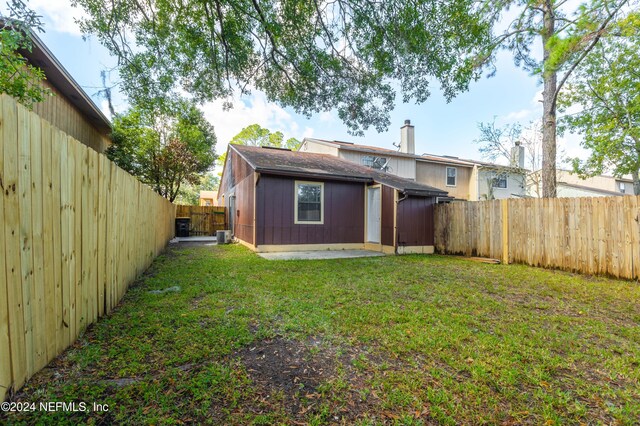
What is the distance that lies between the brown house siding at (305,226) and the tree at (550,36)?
17.9ft

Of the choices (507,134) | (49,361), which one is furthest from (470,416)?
(507,134)

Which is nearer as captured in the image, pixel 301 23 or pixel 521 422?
pixel 521 422

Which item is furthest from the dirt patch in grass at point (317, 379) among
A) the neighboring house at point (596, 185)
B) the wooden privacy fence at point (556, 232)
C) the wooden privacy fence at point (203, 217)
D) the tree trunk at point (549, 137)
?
the neighboring house at point (596, 185)

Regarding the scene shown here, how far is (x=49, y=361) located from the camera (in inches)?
79.7

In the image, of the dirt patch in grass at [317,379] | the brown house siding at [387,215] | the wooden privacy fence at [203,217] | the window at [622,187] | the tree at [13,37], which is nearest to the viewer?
the dirt patch in grass at [317,379]

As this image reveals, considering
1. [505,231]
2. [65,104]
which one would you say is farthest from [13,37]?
[505,231]

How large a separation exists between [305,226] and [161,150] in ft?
37.5

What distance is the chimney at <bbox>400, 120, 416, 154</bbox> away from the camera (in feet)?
62.8

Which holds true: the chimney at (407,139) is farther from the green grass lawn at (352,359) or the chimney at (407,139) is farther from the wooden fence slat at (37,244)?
the wooden fence slat at (37,244)

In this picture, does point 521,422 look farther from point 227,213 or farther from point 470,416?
point 227,213

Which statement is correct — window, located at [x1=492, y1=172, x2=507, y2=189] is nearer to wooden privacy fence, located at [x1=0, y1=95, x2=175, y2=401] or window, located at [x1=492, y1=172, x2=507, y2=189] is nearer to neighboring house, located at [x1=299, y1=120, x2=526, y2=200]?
neighboring house, located at [x1=299, y1=120, x2=526, y2=200]

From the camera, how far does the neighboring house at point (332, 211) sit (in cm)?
889

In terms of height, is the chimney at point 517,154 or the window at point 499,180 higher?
the chimney at point 517,154

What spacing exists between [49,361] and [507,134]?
18.3 meters
